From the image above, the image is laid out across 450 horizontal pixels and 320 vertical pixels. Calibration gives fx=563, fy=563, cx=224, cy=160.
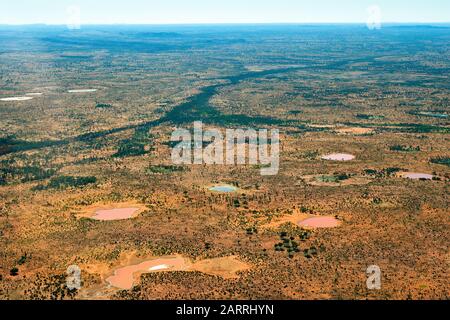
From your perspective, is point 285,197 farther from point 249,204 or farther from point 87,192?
point 87,192

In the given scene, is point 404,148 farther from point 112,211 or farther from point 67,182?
point 67,182

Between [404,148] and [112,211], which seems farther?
[404,148]

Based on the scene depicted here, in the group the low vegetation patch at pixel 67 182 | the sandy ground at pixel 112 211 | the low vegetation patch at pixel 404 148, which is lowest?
the sandy ground at pixel 112 211

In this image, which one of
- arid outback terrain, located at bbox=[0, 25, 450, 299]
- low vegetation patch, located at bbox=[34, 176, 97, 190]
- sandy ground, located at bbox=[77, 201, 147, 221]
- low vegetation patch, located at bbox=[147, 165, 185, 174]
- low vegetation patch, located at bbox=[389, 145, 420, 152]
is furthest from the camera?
low vegetation patch, located at bbox=[389, 145, 420, 152]

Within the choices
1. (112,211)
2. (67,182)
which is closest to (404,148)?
(112,211)

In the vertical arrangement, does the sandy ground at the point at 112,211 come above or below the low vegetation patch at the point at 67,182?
below

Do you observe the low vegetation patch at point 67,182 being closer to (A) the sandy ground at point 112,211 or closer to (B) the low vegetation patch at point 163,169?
(B) the low vegetation patch at point 163,169

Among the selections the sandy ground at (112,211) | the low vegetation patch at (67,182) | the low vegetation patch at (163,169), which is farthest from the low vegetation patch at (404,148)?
the low vegetation patch at (67,182)

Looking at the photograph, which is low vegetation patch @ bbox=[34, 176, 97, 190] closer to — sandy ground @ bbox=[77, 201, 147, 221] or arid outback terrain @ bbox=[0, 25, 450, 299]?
arid outback terrain @ bbox=[0, 25, 450, 299]

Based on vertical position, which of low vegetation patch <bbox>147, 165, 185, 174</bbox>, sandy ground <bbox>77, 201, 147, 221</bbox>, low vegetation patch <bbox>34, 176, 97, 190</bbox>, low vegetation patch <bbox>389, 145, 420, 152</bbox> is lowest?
sandy ground <bbox>77, 201, 147, 221</bbox>

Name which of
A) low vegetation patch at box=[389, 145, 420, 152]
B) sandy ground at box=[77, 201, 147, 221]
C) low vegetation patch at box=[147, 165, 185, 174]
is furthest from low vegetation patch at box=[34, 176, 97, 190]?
low vegetation patch at box=[389, 145, 420, 152]

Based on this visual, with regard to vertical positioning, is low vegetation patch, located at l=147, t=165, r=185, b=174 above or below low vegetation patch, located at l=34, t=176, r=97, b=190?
above
